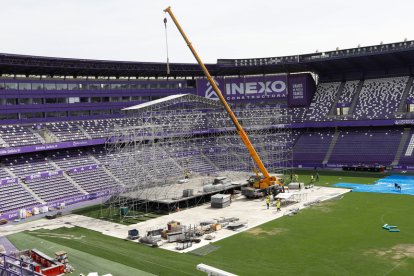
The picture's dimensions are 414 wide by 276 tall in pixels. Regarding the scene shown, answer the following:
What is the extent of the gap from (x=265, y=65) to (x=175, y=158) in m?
24.9

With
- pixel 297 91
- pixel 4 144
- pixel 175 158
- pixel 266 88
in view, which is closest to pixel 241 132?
pixel 175 158

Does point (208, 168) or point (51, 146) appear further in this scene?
point (208, 168)

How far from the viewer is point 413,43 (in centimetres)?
5906

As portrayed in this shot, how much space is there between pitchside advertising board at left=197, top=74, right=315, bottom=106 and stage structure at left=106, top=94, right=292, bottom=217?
11.4 ft

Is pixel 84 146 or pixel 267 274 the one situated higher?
pixel 84 146

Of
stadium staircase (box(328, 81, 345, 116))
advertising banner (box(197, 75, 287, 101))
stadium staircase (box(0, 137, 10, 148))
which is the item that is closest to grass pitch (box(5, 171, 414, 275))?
stadium staircase (box(0, 137, 10, 148))

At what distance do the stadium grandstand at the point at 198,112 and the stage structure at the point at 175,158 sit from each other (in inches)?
29.7

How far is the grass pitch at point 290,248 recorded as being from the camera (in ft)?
81.3

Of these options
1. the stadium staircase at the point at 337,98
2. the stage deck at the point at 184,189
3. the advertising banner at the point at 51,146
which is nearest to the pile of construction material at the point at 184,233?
the stage deck at the point at 184,189

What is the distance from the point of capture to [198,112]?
6625cm

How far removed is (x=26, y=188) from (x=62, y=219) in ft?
26.7

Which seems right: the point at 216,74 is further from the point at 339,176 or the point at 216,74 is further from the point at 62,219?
the point at 62,219

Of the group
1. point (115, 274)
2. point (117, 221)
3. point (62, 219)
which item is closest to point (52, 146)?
point (62, 219)

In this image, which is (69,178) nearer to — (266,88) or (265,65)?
(265,65)
